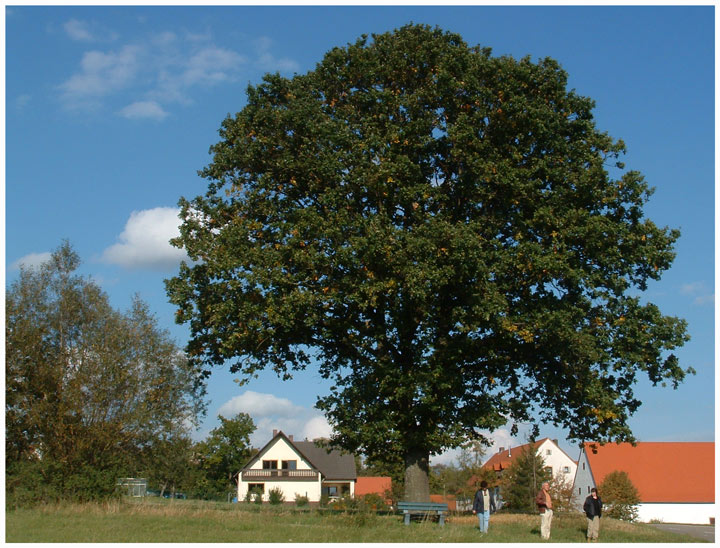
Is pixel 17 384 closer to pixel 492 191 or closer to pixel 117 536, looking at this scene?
pixel 117 536

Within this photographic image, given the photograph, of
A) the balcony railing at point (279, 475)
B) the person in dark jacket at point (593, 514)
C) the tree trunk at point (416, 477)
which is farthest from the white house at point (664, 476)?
the person in dark jacket at point (593, 514)

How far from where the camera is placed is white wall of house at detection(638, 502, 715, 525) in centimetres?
7056

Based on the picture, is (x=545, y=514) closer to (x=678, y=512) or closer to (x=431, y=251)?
(x=431, y=251)

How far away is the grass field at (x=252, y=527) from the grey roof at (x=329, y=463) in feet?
193

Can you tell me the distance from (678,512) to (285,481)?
4054 cm

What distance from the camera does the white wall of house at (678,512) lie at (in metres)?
70.6

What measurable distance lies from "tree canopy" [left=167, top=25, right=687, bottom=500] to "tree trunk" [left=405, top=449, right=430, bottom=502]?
7 cm

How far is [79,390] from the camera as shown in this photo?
23.9 meters

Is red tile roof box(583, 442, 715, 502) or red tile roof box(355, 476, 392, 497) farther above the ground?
red tile roof box(583, 442, 715, 502)

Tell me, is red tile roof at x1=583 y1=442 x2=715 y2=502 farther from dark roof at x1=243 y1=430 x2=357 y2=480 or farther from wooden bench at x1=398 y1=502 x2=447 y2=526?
wooden bench at x1=398 y1=502 x2=447 y2=526

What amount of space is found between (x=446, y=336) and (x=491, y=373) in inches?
89.4

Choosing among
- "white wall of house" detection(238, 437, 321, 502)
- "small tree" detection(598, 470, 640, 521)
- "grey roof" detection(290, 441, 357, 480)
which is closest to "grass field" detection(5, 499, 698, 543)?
"small tree" detection(598, 470, 640, 521)

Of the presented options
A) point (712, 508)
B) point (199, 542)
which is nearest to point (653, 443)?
point (712, 508)

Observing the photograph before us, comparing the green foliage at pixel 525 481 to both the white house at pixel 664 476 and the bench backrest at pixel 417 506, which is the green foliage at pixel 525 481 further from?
the bench backrest at pixel 417 506
